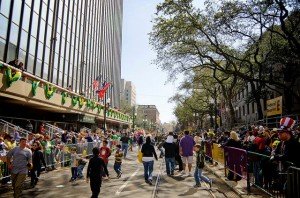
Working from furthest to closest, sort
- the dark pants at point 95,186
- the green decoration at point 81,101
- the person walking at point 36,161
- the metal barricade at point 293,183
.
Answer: the green decoration at point 81,101 → the person walking at point 36,161 → the dark pants at point 95,186 → the metal barricade at point 293,183

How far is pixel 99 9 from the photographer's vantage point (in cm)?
6300

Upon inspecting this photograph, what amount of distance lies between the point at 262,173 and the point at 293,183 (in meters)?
3.36

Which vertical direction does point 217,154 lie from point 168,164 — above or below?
above

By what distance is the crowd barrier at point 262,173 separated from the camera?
21.6ft

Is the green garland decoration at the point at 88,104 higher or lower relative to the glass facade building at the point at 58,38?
lower

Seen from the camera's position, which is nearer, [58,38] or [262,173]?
[262,173]

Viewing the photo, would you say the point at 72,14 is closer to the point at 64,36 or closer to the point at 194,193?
the point at 64,36

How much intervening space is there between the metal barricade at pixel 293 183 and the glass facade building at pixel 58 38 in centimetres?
2108

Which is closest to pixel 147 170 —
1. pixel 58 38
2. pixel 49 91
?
pixel 49 91

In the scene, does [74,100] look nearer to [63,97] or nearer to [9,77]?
[63,97]

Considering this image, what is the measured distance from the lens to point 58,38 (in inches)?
1438

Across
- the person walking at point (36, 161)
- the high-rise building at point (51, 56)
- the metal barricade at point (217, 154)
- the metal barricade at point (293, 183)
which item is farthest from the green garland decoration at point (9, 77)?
the metal barricade at point (293, 183)

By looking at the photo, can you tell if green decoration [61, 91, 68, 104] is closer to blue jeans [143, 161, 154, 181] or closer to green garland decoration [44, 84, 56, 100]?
green garland decoration [44, 84, 56, 100]

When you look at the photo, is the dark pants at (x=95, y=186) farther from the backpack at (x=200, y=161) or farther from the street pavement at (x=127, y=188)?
the backpack at (x=200, y=161)
